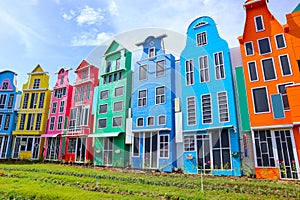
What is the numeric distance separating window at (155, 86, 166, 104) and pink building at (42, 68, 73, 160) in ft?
39.7

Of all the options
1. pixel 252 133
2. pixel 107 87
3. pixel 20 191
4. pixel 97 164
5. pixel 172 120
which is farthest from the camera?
pixel 107 87

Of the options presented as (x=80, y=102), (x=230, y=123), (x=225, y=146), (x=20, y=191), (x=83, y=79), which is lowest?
(x=20, y=191)

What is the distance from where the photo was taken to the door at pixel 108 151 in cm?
1795

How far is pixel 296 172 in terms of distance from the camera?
10531mm

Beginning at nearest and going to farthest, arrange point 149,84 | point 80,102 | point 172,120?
point 172,120
point 149,84
point 80,102

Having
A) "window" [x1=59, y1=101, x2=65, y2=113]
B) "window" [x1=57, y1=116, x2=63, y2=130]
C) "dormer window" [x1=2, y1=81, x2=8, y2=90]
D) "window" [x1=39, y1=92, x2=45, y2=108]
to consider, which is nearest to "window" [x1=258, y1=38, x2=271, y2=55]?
"window" [x1=59, y1=101, x2=65, y2=113]

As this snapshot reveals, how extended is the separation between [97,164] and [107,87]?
24.7 feet

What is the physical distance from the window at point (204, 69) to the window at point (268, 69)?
3.63m

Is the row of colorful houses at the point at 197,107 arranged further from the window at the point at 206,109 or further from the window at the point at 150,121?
the window at the point at 150,121

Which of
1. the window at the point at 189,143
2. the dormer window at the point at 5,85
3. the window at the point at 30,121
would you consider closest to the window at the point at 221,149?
the window at the point at 189,143

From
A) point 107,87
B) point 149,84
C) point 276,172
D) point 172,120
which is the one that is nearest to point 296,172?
point 276,172

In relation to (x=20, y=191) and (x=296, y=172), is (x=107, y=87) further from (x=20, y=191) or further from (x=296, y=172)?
(x=296, y=172)

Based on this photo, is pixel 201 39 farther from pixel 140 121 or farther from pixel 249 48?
pixel 140 121

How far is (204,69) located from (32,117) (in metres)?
21.3
